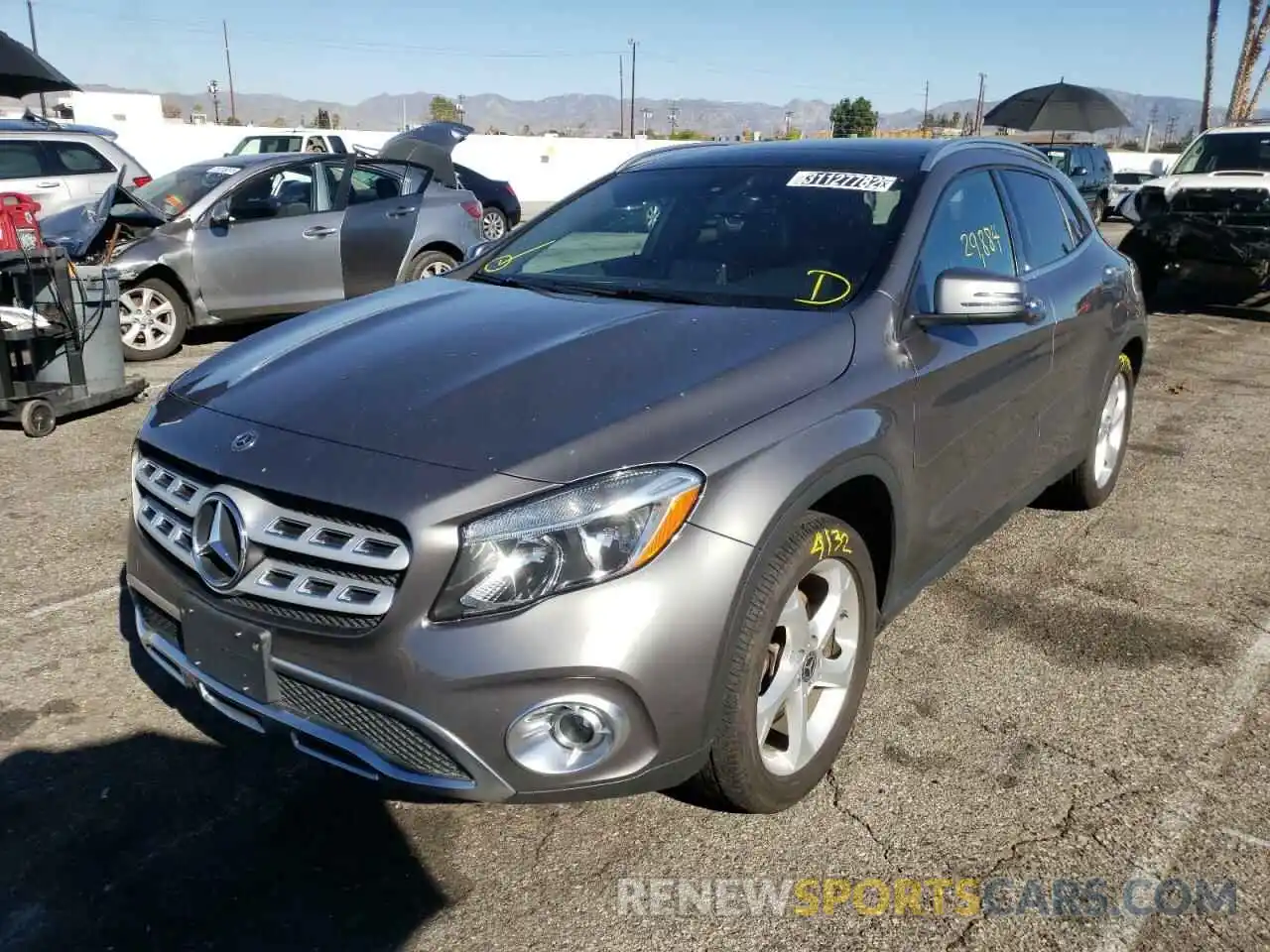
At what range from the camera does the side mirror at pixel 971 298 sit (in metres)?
3.05

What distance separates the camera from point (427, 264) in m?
9.79

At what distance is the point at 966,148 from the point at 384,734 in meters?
2.91

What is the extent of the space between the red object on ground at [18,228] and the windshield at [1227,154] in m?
11.0

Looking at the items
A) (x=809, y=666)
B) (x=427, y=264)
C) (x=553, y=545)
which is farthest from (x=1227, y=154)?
(x=553, y=545)

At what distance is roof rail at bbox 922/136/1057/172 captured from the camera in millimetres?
3551

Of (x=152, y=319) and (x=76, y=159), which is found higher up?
(x=76, y=159)

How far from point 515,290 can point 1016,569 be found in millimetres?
2396

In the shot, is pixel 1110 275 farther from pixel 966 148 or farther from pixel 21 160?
pixel 21 160

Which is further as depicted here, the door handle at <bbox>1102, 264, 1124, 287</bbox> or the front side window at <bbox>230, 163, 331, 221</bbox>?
the front side window at <bbox>230, 163, 331, 221</bbox>

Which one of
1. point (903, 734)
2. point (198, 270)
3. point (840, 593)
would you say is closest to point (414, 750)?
point (840, 593)

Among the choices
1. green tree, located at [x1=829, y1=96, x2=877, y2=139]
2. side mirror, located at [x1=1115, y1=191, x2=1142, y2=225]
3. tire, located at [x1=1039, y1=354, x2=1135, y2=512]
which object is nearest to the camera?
tire, located at [x1=1039, y1=354, x2=1135, y2=512]

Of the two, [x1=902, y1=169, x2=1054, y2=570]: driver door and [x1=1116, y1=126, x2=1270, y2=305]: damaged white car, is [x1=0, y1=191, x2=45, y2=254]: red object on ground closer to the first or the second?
[x1=902, y1=169, x2=1054, y2=570]: driver door

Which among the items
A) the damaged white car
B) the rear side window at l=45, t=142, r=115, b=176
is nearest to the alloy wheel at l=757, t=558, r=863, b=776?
the damaged white car

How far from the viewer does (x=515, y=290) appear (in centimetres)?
349
